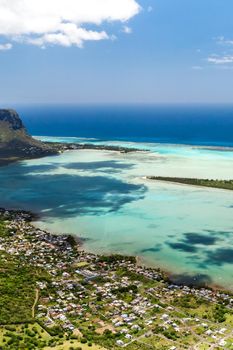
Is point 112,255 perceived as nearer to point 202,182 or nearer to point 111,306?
point 111,306

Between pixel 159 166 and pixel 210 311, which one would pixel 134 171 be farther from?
pixel 210 311

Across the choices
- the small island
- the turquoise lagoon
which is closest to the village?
the turquoise lagoon

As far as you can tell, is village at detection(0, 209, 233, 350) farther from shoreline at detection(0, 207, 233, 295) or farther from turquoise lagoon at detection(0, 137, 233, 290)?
turquoise lagoon at detection(0, 137, 233, 290)

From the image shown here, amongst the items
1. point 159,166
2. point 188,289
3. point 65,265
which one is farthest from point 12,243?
point 159,166

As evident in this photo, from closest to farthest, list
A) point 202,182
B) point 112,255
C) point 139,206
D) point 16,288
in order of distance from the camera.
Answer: point 16,288 < point 112,255 < point 139,206 < point 202,182

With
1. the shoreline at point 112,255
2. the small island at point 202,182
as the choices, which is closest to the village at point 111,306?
the shoreline at point 112,255

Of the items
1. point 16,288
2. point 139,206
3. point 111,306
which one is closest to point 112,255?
point 111,306
